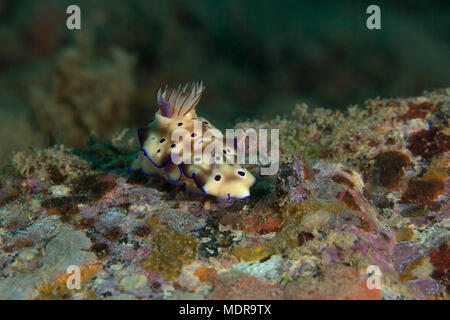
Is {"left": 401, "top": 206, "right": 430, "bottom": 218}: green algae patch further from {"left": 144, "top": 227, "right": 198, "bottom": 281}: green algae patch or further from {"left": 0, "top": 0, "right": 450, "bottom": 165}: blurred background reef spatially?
{"left": 0, "top": 0, "right": 450, "bottom": 165}: blurred background reef

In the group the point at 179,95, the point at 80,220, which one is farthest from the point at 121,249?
the point at 179,95

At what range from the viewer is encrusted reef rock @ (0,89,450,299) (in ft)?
7.35

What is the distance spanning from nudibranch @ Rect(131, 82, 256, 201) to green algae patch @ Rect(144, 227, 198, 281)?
48cm

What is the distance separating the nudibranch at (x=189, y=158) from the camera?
296 cm

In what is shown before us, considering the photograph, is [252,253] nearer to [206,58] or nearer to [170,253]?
[170,253]

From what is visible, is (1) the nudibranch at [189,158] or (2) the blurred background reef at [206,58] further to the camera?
(2) the blurred background reef at [206,58]

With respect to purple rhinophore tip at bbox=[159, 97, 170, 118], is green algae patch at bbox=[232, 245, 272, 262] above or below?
below

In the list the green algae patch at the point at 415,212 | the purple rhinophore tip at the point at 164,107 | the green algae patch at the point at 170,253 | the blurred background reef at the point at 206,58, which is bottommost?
the green algae patch at the point at 170,253

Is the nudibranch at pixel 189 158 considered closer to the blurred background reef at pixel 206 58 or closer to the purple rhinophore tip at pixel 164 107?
the purple rhinophore tip at pixel 164 107

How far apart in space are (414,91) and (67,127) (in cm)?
1248

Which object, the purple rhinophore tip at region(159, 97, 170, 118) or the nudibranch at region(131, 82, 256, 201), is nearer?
the nudibranch at region(131, 82, 256, 201)

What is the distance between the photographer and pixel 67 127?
9.60 m

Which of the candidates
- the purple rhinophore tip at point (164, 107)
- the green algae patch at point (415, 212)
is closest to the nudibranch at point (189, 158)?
the purple rhinophore tip at point (164, 107)

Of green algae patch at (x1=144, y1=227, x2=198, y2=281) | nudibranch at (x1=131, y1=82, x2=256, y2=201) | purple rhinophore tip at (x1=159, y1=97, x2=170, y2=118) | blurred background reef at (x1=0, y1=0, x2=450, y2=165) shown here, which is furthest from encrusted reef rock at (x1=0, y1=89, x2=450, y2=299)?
blurred background reef at (x1=0, y1=0, x2=450, y2=165)
